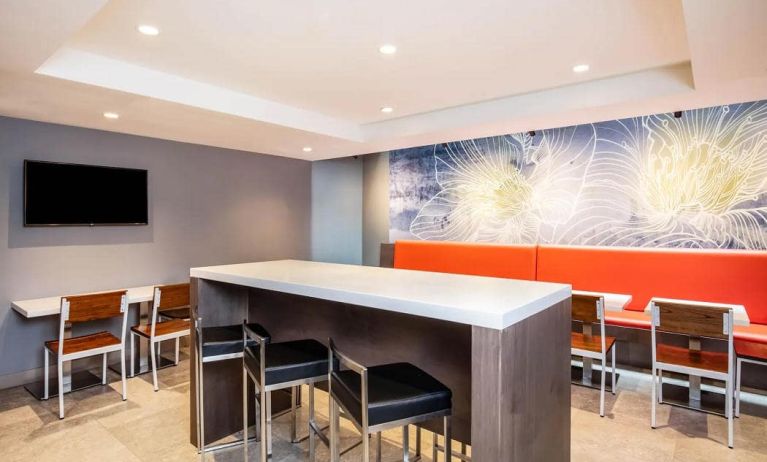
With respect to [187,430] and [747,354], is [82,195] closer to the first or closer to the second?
[187,430]

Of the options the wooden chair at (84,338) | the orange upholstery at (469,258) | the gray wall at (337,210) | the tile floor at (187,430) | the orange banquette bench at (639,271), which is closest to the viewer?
the tile floor at (187,430)

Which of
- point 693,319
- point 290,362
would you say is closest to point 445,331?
point 290,362

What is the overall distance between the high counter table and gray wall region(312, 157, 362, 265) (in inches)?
136

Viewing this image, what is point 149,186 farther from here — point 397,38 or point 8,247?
point 397,38

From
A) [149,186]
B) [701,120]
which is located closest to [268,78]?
[149,186]

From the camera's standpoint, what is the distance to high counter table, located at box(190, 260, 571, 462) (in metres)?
1.38

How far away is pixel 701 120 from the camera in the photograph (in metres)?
3.90

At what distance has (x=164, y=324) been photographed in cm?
387

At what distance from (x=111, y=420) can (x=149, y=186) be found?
2.37 m

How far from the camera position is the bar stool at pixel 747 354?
2814 millimetres

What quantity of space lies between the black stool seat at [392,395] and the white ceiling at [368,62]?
182 cm

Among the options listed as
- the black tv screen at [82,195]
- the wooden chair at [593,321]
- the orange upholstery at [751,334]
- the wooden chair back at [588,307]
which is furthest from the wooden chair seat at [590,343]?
the black tv screen at [82,195]

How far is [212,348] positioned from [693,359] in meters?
3.08

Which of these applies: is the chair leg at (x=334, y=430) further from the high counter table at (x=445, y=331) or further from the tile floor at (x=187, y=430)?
the tile floor at (x=187, y=430)
